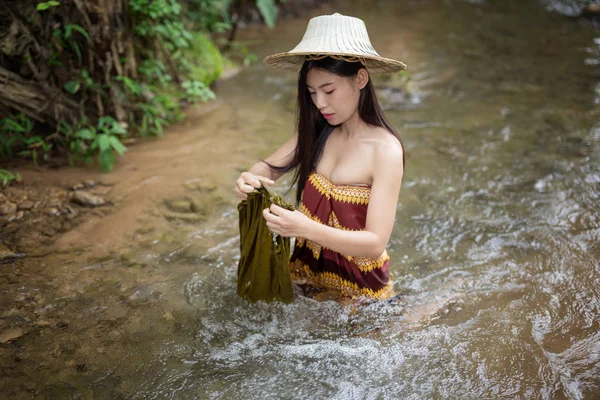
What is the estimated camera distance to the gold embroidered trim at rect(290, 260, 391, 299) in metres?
2.68

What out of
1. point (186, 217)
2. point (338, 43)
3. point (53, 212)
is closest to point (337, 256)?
point (338, 43)

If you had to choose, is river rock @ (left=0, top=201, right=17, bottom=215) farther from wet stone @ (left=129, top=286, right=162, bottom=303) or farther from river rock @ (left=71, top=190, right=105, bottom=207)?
wet stone @ (left=129, top=286, right=162, bottom=303)

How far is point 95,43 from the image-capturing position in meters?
4.25

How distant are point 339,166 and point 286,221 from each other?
0.46 meters

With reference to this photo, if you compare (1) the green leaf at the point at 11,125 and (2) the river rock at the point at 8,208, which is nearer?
(2) the river rock at the point at 8,208

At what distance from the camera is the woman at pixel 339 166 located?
7.47 ft

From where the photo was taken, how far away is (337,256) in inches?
104

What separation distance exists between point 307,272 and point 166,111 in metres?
2.90

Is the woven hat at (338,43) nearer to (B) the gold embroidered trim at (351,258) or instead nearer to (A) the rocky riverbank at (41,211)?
(B) the gold embroidered trim at (351,258)

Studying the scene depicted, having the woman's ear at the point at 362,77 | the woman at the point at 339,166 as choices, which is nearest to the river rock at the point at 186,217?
the woman at the point at 339,166

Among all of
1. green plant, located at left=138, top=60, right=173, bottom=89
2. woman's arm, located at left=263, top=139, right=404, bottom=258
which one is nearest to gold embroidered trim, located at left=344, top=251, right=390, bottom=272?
woman's arm, located at left=263, top=139, right=404, bottom=258

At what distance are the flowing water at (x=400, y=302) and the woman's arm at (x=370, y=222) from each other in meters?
0.55

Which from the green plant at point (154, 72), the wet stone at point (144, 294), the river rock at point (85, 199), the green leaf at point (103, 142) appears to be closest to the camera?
the wet stone at point (144, 294)

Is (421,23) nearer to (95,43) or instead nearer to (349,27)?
(95,43)
